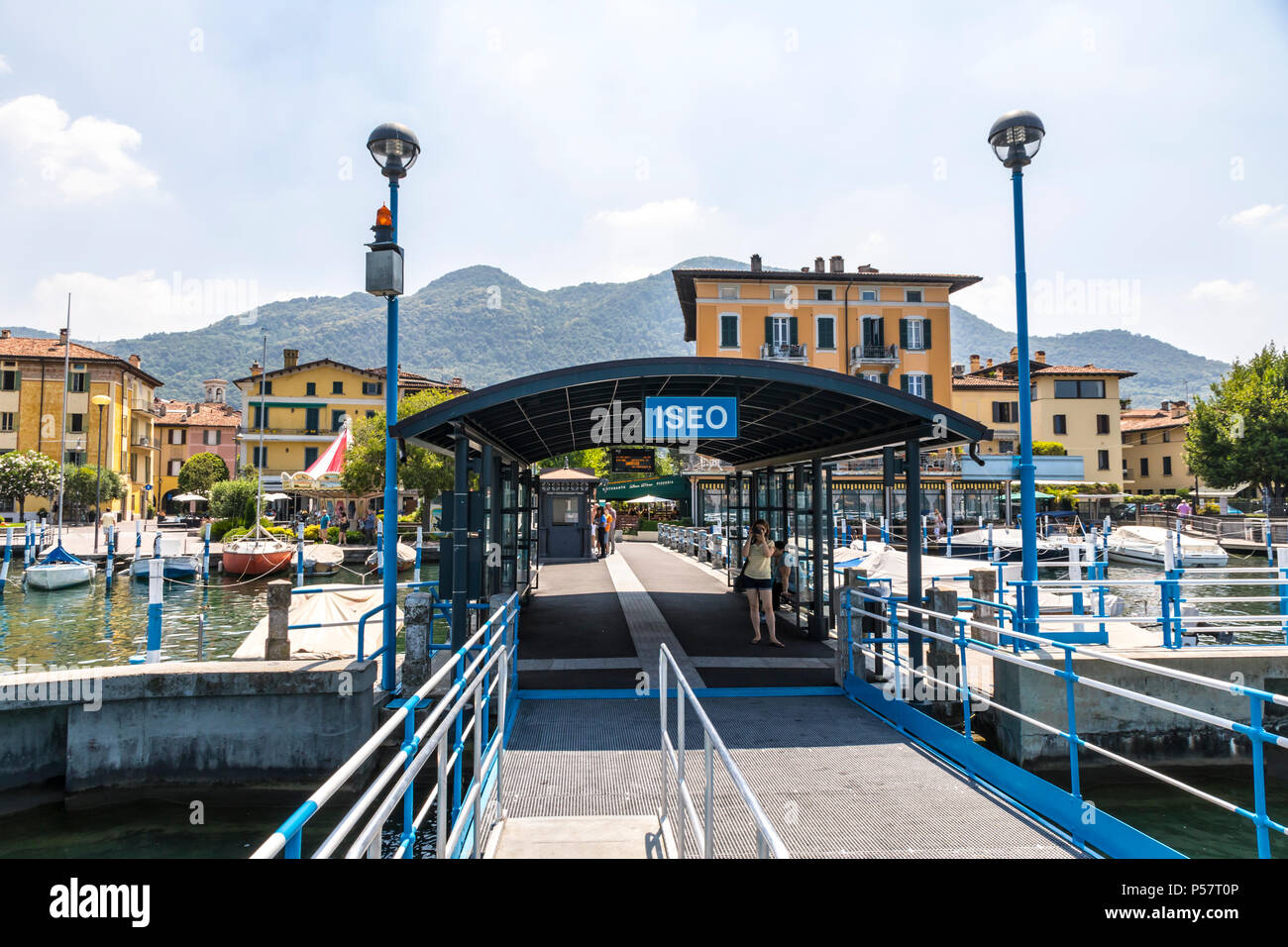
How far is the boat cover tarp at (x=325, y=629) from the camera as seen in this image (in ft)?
34.8

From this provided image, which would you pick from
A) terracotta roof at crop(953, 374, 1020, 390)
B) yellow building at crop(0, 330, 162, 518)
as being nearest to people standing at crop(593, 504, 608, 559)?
terracotta roof at crop(953, 374, 1020, 390)

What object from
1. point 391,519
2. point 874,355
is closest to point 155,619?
point 391,519

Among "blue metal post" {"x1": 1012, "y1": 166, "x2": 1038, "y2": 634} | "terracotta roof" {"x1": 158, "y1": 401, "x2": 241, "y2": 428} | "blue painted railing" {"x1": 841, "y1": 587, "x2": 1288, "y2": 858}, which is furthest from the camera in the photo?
"terracotta roof" {"x1": 158, "y1": 401, "x2": 241, "y2": 428}

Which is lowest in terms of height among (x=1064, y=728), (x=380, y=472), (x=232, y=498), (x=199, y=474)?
(x=1064, y=728)

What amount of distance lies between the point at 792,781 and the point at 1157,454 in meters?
78.2

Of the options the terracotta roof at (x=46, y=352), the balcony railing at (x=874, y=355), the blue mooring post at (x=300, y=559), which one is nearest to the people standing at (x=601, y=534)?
the blue mooring post at (x=300, y=559)

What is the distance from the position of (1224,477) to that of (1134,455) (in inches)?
960

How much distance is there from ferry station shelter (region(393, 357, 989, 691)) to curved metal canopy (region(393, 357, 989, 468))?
2 cm

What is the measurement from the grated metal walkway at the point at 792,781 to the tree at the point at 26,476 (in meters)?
51.9

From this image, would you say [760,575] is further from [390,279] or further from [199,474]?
[199,474]

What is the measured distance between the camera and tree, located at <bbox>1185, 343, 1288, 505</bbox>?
47.5 meters

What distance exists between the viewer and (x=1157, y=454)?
69375 mm

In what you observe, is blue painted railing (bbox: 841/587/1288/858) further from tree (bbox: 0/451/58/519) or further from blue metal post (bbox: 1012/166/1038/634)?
tree (bbox: 0/451/58/519)

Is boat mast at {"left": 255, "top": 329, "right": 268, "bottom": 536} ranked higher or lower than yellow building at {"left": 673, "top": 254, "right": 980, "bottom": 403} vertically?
lower
